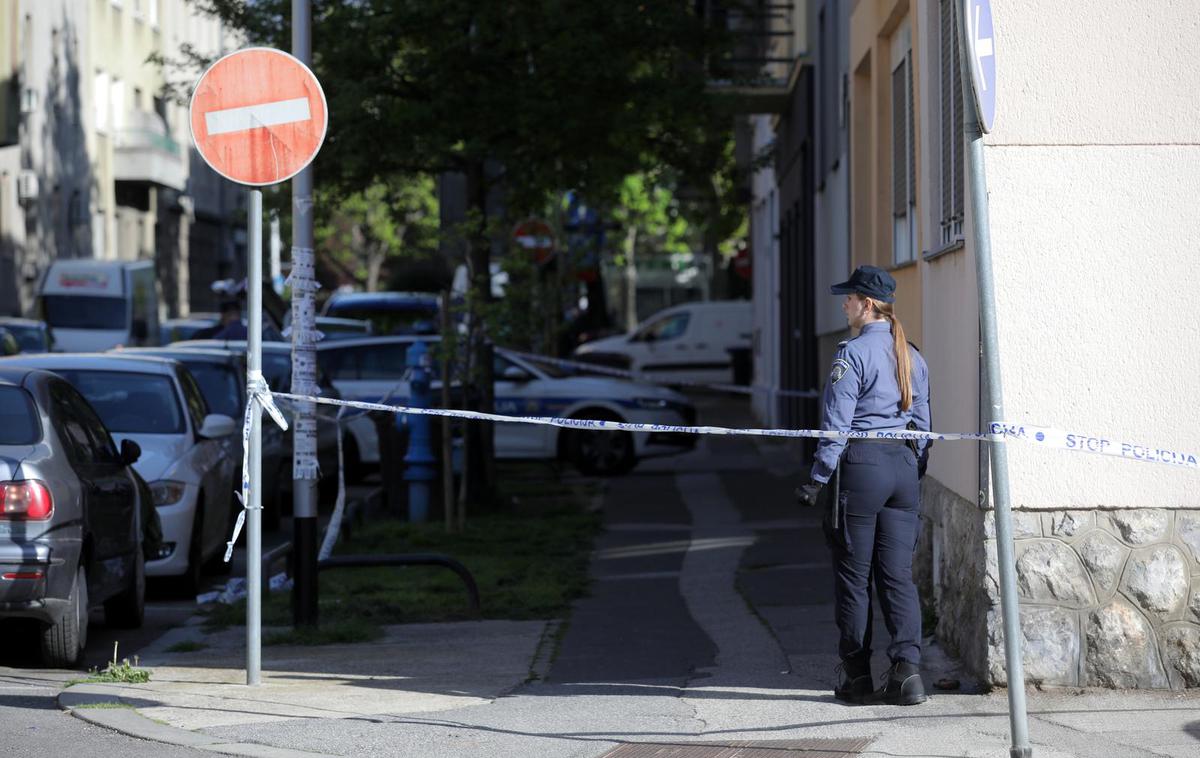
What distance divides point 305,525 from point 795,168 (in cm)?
1388

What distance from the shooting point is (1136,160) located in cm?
743

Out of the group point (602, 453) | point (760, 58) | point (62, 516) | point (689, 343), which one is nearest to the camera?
point (62, 516)

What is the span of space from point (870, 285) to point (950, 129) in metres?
1.97

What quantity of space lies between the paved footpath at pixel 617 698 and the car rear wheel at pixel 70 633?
39cm

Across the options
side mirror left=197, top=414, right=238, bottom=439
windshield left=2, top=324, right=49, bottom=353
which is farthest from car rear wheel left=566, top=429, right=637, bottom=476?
windshield left=2, top=324, right=49, bottom=353

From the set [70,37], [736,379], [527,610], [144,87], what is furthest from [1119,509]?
[144,87]

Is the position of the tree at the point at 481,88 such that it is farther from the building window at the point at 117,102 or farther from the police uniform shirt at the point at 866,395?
the building window at the point at 117,102

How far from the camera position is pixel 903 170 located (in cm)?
1147

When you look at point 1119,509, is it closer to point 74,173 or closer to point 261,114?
point 261,114

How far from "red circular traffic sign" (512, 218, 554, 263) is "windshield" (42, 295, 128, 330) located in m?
15.6

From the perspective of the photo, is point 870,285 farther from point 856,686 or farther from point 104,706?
point 104,706

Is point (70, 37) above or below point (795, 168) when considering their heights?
above

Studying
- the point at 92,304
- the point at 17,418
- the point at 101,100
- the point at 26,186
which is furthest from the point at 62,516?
the point at 101,100

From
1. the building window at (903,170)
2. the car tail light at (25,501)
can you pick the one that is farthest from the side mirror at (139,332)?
the car tail light at (25,501)
